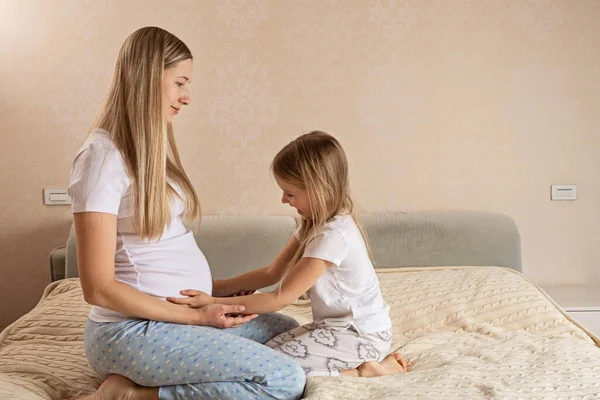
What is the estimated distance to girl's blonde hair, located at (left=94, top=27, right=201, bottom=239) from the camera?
1.69m

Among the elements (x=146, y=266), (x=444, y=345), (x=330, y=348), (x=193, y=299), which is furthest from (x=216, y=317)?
(x=444, y=345)

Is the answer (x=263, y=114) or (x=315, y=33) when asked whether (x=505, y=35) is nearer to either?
(x=315, y=33)

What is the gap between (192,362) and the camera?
5.28 feet

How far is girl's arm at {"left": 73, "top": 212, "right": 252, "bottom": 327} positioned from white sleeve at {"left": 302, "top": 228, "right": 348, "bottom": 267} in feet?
1.35

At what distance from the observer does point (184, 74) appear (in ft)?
5.96

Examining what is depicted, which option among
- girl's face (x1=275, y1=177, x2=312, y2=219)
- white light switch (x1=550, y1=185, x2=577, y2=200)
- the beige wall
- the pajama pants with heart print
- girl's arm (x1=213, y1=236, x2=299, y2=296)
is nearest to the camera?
the pajama pants with heart print

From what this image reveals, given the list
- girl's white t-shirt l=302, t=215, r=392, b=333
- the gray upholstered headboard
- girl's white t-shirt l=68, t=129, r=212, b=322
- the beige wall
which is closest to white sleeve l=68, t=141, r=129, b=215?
girl's white t-shirt l=68, t=129, r=212, b=322

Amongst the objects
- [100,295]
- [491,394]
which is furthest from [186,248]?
[491,394]

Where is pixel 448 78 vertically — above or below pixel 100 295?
above

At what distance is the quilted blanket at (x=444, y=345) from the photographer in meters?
1.73

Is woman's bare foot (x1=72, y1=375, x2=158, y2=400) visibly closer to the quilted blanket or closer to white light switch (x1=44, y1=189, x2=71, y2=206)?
the quilted blanket

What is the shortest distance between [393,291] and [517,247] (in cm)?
63

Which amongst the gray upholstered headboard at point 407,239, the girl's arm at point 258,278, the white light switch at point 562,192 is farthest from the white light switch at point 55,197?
the white light switch at point 562,192

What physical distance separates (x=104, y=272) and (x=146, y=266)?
125 mm
